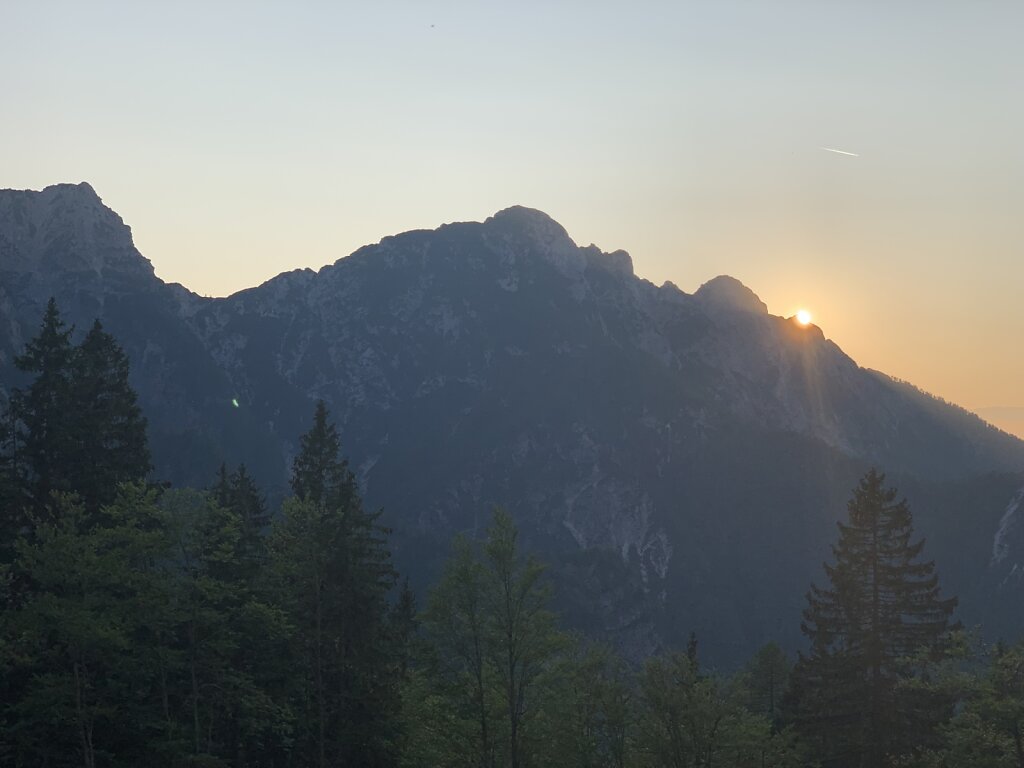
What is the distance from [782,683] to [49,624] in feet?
236

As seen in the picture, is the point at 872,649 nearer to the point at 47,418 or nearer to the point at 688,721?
the point at 688,721

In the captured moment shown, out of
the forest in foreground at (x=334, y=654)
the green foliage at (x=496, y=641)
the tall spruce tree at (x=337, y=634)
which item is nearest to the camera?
the forest in foreground at (x=334, y=654)

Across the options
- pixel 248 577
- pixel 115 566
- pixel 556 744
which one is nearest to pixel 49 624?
pixel 115 566

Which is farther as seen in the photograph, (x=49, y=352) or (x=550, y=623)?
(x=49, y=352)

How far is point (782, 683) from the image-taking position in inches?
3789

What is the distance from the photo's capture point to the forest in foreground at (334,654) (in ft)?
132

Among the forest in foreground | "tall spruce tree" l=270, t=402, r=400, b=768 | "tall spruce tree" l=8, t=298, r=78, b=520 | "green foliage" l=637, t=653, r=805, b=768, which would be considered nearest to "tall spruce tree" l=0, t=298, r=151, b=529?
"tall spruce tree" l=8, t=298, r=78, b=520

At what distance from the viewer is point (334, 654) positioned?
5050cm

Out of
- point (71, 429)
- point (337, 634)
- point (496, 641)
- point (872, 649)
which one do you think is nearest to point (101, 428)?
point (71, 429)

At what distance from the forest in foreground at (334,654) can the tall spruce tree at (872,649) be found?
12 centimetres

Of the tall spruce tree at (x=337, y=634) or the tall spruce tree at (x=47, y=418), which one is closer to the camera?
the tall spruce tree at (x=337, y=634)

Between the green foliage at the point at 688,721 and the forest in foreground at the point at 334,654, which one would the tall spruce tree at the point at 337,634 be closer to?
the forest in foreground at the point at 334,654

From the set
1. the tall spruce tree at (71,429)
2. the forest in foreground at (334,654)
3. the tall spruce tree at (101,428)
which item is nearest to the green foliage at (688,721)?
the forest in foreground at (334,654)

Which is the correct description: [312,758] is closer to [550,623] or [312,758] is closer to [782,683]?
[550,623]
